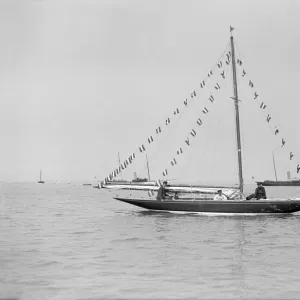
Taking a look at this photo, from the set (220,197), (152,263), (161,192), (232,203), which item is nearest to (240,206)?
(232,203)

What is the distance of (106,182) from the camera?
4222cm

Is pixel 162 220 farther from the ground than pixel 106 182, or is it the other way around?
pixel 106 182

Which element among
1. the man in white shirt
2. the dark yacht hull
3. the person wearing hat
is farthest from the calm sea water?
the person wearing hat

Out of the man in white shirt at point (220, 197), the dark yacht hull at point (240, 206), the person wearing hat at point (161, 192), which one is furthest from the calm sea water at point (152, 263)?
the person wearing hat at point (161, 192)

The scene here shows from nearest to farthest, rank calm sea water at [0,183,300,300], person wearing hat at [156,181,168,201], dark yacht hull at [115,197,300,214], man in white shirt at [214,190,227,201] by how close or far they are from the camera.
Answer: calm sea water at [0,183,300,300]
dark yacht hull at [115,197,300,214]
man in white shirt at [214,190,227,201]
person wearing hat at [156,181,168,201]

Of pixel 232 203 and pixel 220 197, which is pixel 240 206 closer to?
pixel 232 203

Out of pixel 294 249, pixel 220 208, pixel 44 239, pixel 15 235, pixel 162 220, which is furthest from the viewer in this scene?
pixel 220 208

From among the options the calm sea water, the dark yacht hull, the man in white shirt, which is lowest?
the calm sea water

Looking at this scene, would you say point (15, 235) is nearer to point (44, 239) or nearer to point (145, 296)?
point (44, 239)

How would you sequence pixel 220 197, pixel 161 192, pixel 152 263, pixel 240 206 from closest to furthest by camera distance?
pixel 152 263
pixel 240 206
pixel 220 197
pixel 161 192

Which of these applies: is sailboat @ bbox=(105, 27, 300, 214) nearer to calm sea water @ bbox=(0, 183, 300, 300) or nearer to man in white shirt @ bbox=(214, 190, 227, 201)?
man in white shirt @ bbox=(214, 190, 227, 201)

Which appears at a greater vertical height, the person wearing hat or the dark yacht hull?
the person wearing hat

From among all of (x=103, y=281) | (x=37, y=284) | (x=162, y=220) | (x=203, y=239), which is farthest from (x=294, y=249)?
(x=162, y=220)

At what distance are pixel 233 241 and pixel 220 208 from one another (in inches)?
570
